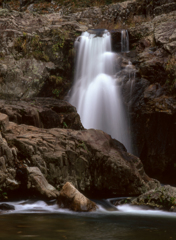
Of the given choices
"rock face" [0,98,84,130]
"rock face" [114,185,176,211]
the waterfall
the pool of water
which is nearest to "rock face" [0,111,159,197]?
"rock face" [114,185,176,211]

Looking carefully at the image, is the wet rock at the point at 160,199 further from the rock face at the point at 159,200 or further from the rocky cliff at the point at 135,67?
the rocky cliff at the point at 135,67

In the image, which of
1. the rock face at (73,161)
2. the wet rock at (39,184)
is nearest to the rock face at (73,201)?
the wet rock at (39,184)

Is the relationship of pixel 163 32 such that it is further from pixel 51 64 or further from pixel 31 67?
pixel 31 67

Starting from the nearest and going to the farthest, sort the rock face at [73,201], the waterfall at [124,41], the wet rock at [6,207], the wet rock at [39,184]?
1. the wet rock at [6,207]
2. the rock face at [73,201]
3. the wet rock at [39,184]
4. the waterfall at [124,41]

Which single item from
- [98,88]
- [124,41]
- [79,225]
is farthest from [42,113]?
[124,41]

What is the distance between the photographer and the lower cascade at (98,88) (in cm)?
1178

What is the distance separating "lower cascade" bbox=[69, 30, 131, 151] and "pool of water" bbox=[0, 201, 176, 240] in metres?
6.15

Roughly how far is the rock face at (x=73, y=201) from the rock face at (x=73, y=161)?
667 mm

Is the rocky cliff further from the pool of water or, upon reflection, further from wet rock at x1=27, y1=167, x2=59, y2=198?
the pool of water

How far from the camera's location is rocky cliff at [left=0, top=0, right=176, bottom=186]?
11.2 meters

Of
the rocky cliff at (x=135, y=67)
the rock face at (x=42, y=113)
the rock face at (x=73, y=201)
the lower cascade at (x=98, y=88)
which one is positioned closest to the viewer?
the rock face at (x=73, y=201)

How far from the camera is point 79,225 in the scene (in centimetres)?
423

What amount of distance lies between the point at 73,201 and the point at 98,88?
8060 mm

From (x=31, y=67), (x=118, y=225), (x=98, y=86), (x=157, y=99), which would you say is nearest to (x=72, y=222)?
(x=118, y=225)
